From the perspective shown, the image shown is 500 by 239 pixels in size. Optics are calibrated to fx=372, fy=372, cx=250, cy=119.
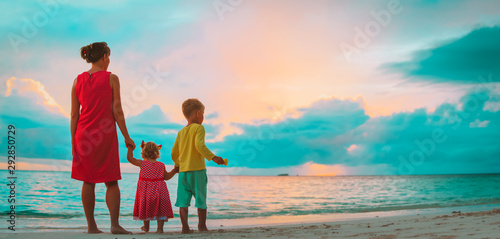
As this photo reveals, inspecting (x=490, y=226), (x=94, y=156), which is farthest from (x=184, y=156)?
(x=490, y=226)

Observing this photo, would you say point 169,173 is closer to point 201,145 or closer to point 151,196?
point 151,196

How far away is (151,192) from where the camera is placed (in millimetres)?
4809

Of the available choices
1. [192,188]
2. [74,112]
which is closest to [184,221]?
[192,188]

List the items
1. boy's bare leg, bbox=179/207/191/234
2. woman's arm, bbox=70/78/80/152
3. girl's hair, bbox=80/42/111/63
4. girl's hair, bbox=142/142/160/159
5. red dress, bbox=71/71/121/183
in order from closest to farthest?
red dress, bbox=71/71/121/183, woman's arm, bbox=70/78/80/152, girl's hair, bbox=80/42/111/63, boy's bare leg, bbox=179/207/191/234, girl's hair, bbox=142/142/160/159

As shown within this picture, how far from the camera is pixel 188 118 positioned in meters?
4.97

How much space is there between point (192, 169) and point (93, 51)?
182cm

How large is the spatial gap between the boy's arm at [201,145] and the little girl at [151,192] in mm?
611

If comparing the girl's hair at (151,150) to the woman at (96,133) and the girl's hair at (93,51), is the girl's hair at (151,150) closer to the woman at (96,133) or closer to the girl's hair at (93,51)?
the woman at (96,133)

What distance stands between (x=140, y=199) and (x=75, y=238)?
1.01 m

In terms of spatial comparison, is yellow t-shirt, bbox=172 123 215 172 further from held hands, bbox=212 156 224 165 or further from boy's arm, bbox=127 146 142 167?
boy's arm, bbox=127 146 142 167

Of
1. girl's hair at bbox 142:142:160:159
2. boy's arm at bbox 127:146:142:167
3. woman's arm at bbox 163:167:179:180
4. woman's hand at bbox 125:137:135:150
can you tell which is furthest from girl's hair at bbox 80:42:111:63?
woman's arm at bbox 163:167:179:180

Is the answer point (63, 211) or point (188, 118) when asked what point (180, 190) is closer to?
point (188, 118)

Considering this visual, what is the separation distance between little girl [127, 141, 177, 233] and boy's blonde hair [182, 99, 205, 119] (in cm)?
64

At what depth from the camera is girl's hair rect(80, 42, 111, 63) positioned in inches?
168
